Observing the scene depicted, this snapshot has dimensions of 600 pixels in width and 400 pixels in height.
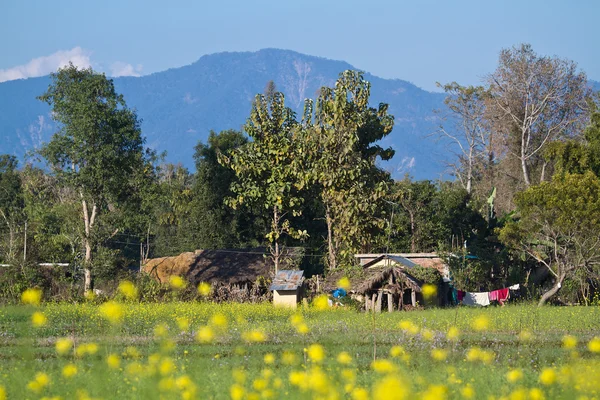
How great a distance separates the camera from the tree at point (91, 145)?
102 ft

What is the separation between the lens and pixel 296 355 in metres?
13.8

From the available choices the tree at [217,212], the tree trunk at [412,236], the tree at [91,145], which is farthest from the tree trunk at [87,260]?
the tree trunk at [412,236]

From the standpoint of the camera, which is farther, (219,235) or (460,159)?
(460,159)

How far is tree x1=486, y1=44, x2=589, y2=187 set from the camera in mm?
45438

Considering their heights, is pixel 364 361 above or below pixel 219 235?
below

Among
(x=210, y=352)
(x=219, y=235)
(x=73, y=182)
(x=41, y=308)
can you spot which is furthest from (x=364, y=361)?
(x=219, y=235)

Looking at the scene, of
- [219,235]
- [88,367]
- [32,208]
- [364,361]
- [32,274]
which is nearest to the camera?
[88,367]

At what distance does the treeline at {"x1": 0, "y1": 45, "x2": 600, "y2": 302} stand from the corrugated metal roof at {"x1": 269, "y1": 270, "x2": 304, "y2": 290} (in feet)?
6.31

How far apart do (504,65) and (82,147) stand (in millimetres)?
24911

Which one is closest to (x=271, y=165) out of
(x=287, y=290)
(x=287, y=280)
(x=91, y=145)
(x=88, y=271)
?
(x=287, y=280)

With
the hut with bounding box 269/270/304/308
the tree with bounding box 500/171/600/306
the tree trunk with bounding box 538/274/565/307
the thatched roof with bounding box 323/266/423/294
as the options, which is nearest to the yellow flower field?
the thatched roof with bounding box 323/266/423/294

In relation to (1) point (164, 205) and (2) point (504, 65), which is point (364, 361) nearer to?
(2) point (504, 65)

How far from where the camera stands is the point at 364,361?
13891 millimetres

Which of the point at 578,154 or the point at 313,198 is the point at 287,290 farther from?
the point at 578,154
